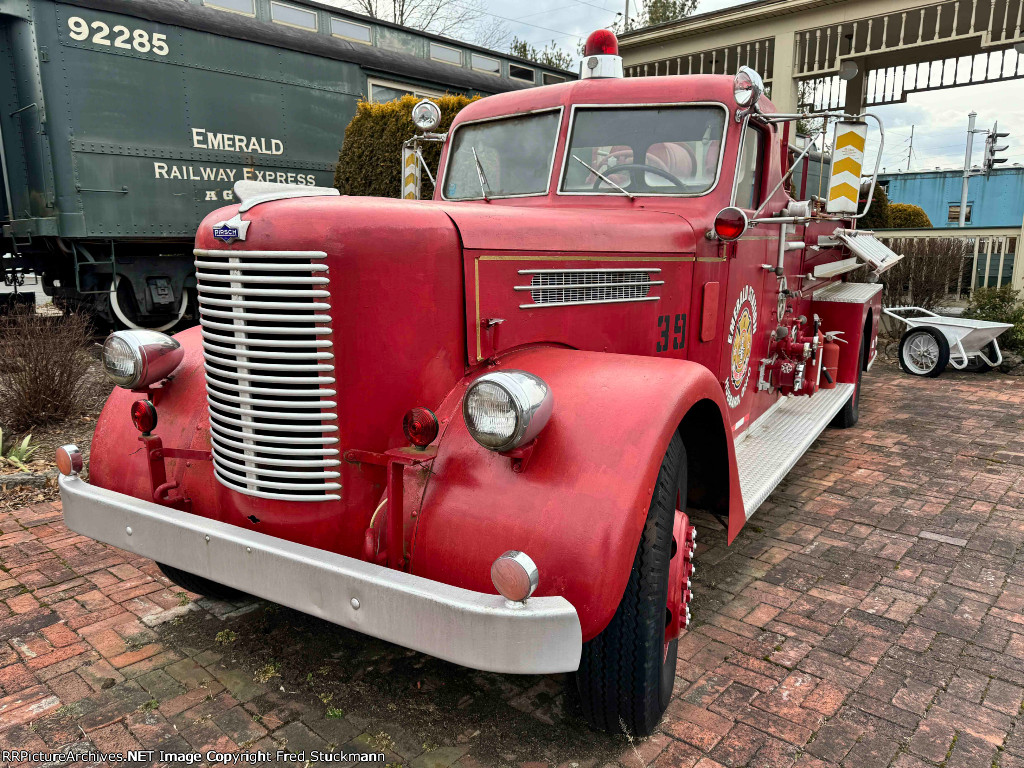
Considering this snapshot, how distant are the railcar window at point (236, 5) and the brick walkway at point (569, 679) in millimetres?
7156

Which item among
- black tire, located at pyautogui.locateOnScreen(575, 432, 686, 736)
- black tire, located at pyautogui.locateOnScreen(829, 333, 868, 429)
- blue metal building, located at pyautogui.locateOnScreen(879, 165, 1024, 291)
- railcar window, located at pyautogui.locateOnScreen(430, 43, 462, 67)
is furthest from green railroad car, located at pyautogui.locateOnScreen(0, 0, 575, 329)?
blue metal building, located at pyautogui.locateOnScreen(879, 165, 1024, 291)

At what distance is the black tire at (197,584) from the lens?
3.08 meters

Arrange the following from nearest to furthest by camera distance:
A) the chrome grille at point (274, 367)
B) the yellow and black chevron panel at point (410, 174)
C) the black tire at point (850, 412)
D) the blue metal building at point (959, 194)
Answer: the chrome grille at point (274, 367), the yellow and black chevron panel at point (410, 174), the black tire at point (850, 412), the blue metal building at point (959, 194)

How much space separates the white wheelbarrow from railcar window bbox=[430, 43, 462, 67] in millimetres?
7322

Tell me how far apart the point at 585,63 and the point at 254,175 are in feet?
20.9

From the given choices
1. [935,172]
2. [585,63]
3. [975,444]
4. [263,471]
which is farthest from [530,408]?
[935,172]

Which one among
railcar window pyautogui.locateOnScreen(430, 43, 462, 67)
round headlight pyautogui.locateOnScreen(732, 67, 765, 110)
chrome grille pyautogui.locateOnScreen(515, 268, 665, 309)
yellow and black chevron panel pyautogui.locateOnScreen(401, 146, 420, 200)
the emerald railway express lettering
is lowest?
chrome grille pyautogui.locateOnScreen(515, 268, 665, 309)

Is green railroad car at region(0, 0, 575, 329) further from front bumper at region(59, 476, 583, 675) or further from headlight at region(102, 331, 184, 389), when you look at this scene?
front bumper at region(59, 476, 583, 675)

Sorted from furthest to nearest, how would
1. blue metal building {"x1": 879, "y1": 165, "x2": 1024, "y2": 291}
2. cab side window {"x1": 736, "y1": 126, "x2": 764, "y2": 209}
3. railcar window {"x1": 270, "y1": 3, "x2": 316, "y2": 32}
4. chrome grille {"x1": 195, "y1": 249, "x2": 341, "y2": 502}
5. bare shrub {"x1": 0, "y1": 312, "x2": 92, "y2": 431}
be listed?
blue metal building {"x1": 879, "y1": 165, "x2": 1024, "y2": 291} < railcar window {"x1": 270, "y1": 3, "x2": 316, "y2": 32} < bare shrub {"x1": 0, "y1": 312, "x2": 92, "y2": 431} < cab side window {"x1": 736, "y1": 126, "x2": 764, "y2": 209} < chrome grille {"x1": 195, "y1": 249, "x2": 341, "y2": 502}

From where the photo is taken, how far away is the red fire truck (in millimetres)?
1970

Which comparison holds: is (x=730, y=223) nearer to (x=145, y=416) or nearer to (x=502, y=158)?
(x=502, y=158)

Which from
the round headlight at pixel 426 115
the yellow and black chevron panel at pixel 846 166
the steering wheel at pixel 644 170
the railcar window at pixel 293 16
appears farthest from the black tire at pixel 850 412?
the railcar window at pixel 293 16

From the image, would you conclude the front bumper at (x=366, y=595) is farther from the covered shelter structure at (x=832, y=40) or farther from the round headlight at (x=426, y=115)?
the covered shelter structure at (x=832, y=40)

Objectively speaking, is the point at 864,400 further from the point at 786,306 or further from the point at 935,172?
the point at 935,172
